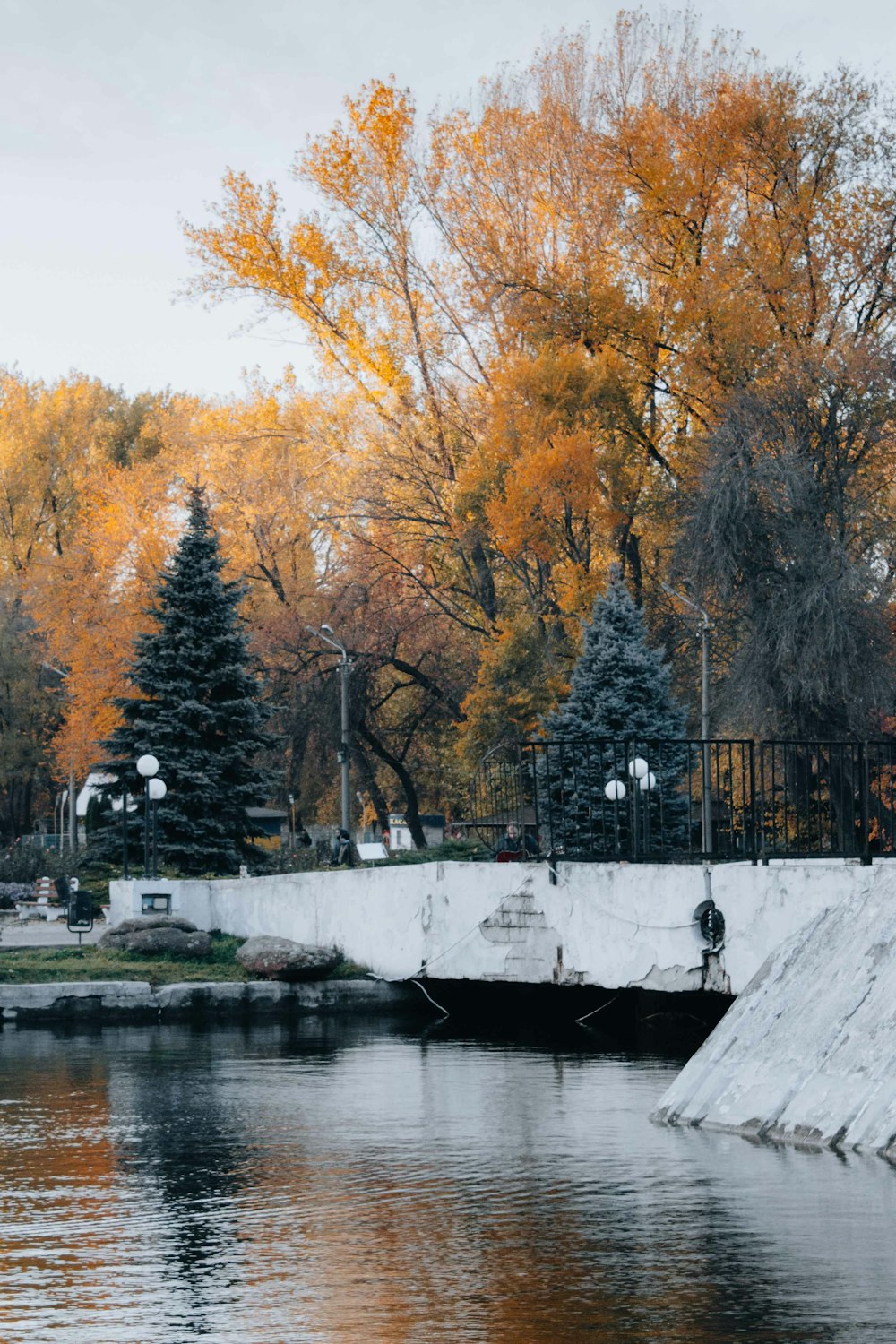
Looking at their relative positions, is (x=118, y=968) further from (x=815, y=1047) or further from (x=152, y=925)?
(x=815, y=1047)

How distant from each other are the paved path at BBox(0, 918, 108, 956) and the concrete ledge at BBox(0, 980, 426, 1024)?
3714mm

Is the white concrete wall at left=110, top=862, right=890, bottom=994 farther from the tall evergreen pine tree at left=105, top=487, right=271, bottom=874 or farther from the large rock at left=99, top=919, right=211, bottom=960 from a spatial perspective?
the tall evergreen pine tree at left=105, top=487, right=271, bottom=874

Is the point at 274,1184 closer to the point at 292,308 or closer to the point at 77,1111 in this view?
the point at 77,1111

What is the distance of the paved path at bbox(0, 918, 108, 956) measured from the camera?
90.1ft

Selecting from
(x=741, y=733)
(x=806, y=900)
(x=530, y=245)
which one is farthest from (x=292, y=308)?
(x=806, y=900)

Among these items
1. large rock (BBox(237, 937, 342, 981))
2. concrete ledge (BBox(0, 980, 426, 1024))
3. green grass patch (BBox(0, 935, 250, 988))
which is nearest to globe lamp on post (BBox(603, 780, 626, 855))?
concrete ledge (BBox(0, 980, 426, 1024))

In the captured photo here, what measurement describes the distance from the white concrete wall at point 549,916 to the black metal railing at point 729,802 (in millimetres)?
411

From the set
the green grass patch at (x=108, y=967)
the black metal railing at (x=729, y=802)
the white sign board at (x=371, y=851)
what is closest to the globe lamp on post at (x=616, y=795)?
the black metal railing at (x=729, y=802)

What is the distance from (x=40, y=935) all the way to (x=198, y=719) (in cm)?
584

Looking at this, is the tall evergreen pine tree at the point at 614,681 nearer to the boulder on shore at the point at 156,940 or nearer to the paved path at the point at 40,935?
the paved path at the point at 40,935

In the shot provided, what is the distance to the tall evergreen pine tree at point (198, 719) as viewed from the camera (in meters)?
33.4

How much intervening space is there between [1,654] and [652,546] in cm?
2551

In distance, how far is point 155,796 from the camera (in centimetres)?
2780

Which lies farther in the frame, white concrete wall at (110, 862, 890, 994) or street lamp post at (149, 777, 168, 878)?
street lamp post at (149, 777, 168, 878)
